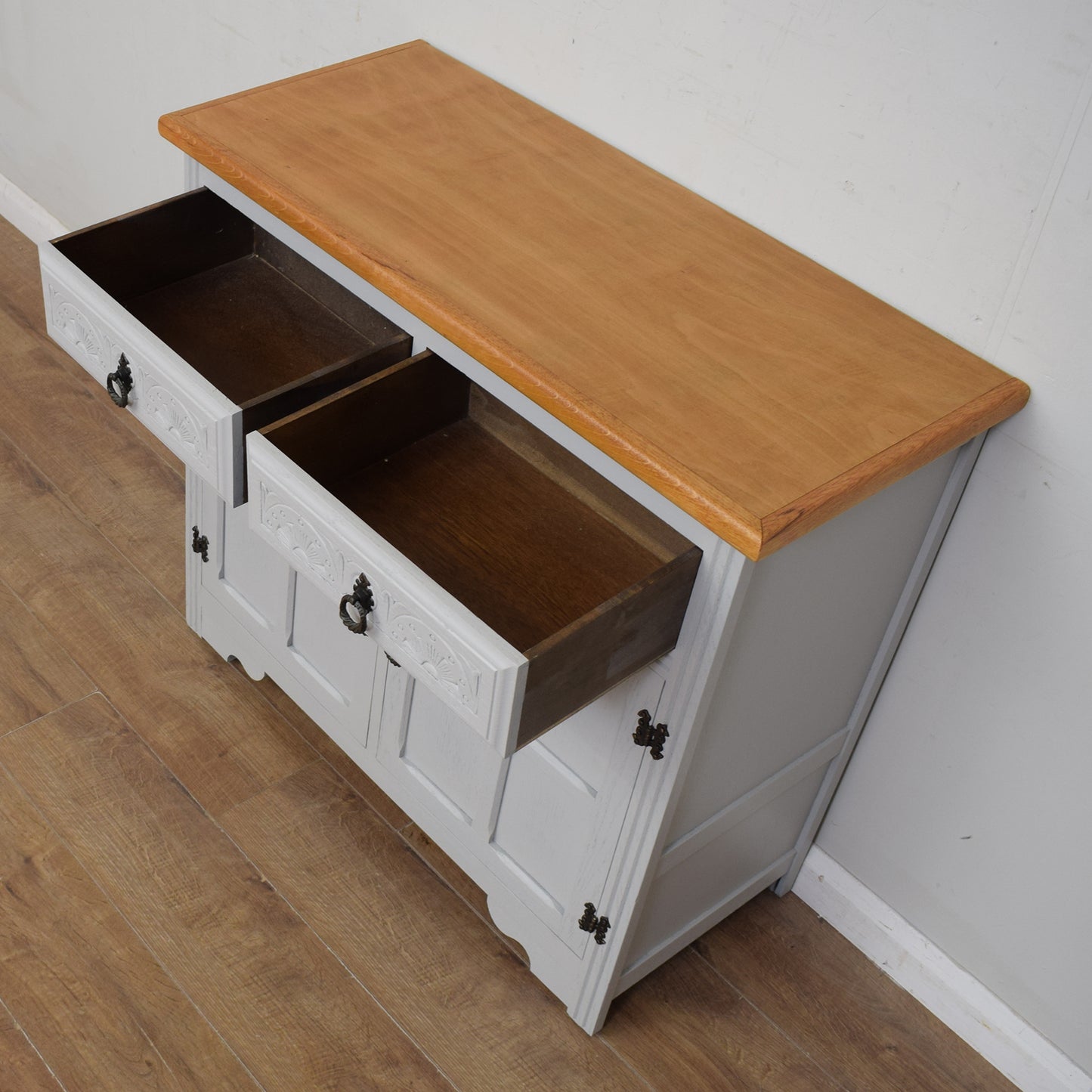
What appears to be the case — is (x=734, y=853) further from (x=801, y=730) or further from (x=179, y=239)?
(x=179, y=239)

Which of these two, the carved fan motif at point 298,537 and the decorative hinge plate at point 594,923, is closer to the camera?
the carved fan motif at point 298,537

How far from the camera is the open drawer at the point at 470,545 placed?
1097mm

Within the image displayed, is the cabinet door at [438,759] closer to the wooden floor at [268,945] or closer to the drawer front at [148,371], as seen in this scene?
the wooden floor at [268,945]

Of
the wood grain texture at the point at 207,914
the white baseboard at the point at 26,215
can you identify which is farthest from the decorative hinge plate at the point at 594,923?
the white baseboard at the point at 26,215

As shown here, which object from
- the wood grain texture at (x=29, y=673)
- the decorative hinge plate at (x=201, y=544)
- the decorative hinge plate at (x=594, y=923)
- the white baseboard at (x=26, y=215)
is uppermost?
the decorative hinge plate at (x=201, y=544)

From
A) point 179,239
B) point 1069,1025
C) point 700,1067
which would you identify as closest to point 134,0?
point 179,239

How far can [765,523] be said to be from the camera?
3.44 feet

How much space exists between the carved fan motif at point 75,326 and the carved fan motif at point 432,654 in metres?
0.49

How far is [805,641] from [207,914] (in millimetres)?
857

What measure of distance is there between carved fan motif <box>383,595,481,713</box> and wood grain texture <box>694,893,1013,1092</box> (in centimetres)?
80

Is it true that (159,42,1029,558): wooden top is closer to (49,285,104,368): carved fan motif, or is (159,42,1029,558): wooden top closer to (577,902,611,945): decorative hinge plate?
(49,285,104,368): carved fan motif

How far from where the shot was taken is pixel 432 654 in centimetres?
112

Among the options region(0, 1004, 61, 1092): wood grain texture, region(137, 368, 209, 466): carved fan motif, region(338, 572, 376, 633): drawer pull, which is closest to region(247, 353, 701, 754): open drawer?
region(338, 572, 376, 633): drawer pull

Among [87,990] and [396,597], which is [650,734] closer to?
[396,597]
